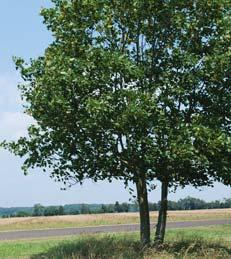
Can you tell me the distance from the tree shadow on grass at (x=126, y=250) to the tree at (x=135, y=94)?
0.69 metres

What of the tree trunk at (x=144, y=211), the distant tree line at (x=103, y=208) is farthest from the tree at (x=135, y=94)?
the distant tree line at (x=103, y=208)

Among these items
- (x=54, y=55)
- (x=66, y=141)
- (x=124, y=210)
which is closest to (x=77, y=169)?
(x=66, y=141)

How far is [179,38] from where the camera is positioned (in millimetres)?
14578

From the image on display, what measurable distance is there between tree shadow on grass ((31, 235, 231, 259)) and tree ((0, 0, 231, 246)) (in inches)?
27.3

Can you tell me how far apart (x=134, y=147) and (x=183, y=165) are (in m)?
1.28

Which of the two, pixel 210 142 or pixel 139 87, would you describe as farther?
pixel 139 87

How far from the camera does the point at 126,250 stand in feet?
48.2

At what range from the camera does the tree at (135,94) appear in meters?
13.2

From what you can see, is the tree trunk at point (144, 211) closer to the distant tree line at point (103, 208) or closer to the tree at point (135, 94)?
the tree at point (135, 94)

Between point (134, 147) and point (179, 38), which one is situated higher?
point (179, 38)

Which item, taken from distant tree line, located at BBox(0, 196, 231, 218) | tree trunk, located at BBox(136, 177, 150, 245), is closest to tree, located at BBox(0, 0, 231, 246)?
tree trunk, located at BBox(136, 177, 150, 245)

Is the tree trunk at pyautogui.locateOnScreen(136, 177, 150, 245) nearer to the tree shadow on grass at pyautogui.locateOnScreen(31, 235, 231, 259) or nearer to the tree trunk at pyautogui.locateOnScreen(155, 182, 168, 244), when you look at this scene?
the tree shadow on grass at pyautogui.locateOnScreen(31, 235, 231, 259)

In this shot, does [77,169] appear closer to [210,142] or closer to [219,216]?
Result: [210,142]

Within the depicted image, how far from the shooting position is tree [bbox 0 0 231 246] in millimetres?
13156
